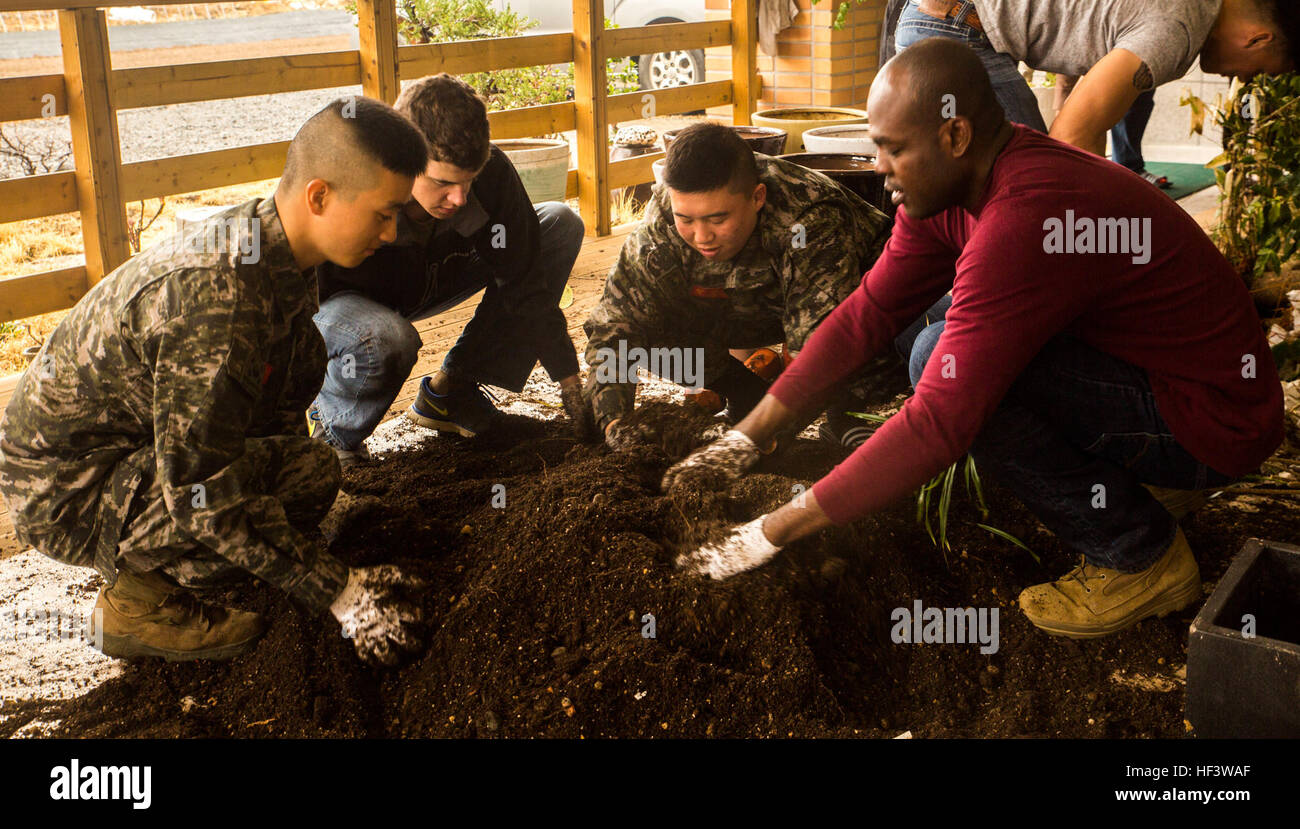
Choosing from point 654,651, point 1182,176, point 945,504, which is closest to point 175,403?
point 654,651

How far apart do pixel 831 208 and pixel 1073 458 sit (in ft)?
3.19

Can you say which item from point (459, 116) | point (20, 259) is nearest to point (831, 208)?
point (459, 116)

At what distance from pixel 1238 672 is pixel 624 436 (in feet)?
4.79

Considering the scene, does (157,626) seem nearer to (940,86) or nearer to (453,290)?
(453,290)

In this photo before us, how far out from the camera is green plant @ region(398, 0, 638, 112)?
5531mm

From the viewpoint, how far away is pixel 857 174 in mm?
3336

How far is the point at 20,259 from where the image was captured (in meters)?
5.56

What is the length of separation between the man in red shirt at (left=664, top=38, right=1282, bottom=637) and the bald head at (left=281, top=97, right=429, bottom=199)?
34.0 inches

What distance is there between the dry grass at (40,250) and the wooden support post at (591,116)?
5.57ft

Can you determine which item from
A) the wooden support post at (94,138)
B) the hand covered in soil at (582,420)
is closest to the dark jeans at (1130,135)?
the hand covered in soil at (582,420)

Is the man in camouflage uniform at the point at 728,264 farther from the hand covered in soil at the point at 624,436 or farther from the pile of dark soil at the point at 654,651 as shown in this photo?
the pile of dark soil at the point at 654,651

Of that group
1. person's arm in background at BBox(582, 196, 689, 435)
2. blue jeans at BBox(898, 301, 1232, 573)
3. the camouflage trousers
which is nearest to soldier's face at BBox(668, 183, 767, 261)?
person's arm in background at BBox(582, 196, 689, 435)

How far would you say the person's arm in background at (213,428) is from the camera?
180cm
